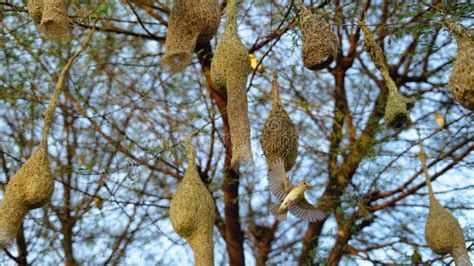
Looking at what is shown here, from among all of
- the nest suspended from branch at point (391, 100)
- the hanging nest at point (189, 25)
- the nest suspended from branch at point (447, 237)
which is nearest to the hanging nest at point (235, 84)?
the hanging nest at point (189, 25)

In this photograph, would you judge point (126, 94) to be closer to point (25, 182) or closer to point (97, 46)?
point (97, 46)

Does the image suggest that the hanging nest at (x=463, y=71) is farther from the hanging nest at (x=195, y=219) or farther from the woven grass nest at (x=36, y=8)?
the woven grass nest at (x=36, y=8)

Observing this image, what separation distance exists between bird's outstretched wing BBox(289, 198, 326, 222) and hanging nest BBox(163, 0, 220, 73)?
0.69 m

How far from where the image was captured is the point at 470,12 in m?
2.92

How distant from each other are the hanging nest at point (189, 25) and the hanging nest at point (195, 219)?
0.49 m

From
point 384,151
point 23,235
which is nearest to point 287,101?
point 384,151

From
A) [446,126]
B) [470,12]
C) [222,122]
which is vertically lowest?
[470,12]

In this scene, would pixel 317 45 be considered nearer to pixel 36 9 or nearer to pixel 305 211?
pixel 305 211

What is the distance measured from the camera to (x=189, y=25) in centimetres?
254

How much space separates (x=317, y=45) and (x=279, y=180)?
0.49 meters

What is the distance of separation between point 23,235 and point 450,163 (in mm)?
2801

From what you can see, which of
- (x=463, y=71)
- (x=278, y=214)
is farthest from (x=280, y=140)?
(x=463, y=71)

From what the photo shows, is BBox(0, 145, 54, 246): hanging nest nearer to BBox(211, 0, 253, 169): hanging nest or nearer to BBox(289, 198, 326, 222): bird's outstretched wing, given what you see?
BBox(211, 0, 253, 169): hanging nest

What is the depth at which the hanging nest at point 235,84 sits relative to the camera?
2.21m
